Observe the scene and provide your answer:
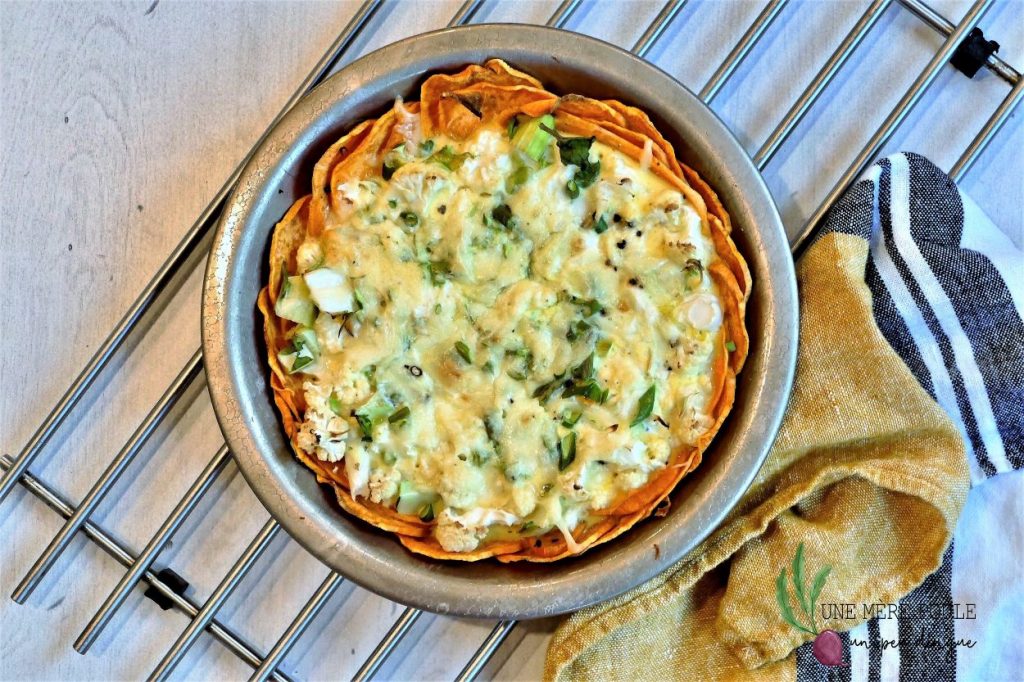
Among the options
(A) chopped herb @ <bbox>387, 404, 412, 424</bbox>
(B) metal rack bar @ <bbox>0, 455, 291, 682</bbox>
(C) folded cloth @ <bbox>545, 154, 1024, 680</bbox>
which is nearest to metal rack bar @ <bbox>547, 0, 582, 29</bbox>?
(C) folded cloth @ <bbox>545, 154, 1024, 680</bbox>

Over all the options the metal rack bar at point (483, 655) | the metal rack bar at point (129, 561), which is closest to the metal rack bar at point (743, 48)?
the metal rack bar at point (483, 655)

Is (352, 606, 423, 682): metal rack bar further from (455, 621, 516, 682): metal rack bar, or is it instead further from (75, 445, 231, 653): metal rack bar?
(75, 445, 231, 653): metal rack bar

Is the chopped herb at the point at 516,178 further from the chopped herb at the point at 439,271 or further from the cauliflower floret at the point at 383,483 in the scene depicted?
the cauliflower floret at the point at 383,483

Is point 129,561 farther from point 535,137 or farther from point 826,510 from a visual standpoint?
point 826,510

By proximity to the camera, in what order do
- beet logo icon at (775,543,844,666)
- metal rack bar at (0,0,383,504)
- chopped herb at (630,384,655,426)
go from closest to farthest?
Result: chopped herb at (630,384,655,426), beet logo icon at (775,543,844,666), metal rack bar at (0,0,383,504)

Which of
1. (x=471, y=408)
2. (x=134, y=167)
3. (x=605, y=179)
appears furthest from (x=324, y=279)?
(x=134, y=167)

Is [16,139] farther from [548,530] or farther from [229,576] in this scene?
[548,530]
